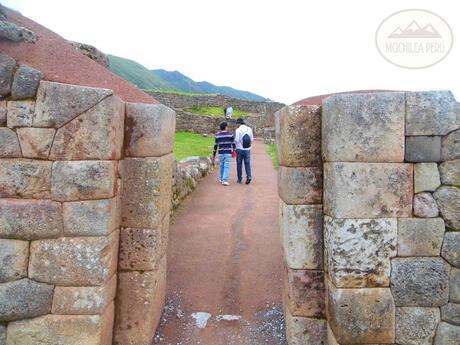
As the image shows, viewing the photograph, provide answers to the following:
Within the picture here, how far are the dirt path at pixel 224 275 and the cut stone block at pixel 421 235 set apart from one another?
75.8 inches

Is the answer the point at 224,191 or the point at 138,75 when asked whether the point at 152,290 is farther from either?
the point at 138,75

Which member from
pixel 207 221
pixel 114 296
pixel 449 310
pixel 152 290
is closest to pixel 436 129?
pixel 449 310

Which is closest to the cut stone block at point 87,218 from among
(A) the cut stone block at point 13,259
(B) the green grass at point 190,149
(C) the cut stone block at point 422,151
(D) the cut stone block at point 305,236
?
(A) the cut stone block at point 13,259

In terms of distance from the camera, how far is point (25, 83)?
312 centimetres

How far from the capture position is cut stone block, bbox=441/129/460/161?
10.3 feet

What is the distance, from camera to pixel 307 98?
4.35 m

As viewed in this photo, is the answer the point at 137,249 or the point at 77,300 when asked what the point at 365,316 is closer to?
the point at 137,249

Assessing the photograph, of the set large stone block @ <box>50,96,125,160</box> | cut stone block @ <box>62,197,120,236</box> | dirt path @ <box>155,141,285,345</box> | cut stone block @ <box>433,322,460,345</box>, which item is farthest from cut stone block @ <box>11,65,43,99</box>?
cut stone block @ <box>433,322,460,345</box>

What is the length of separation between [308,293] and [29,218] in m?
2.86

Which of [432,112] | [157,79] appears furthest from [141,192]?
[157,79]

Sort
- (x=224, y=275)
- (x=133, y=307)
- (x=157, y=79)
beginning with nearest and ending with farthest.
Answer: (x=133, y=307), (x=224, y=275), (x=157, y=79)

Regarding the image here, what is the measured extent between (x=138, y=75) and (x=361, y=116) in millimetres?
96121

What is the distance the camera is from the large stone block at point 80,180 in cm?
317

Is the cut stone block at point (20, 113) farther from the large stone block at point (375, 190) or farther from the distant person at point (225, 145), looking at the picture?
the distant person at point (225, 145)
